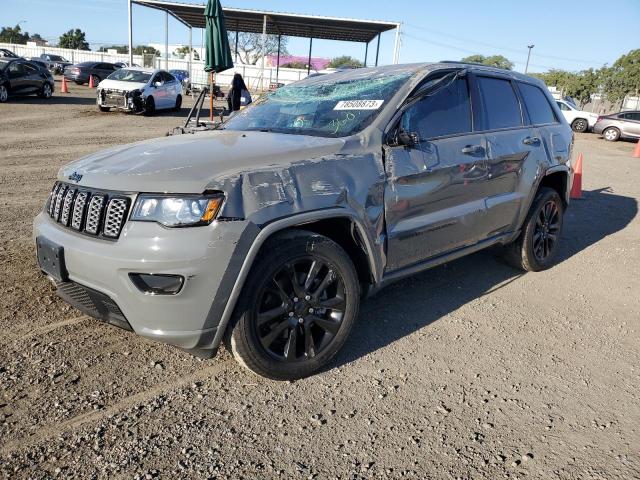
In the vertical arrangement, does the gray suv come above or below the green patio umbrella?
below

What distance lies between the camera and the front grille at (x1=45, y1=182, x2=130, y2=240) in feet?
8.61

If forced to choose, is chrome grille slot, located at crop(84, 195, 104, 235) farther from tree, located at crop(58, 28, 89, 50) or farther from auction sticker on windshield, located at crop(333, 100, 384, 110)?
tree, located at crop(58, 28, 89, 50)

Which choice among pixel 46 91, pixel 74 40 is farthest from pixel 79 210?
pixel 74 40

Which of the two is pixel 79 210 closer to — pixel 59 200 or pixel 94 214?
pixel 94 214

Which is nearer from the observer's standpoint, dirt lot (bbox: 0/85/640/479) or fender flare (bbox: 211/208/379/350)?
dirt lot (bbox: 0/85/640/479)

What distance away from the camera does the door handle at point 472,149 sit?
3805 millimetres

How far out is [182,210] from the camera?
2529 millimetres

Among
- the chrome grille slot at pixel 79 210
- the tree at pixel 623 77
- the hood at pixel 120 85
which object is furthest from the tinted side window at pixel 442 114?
the tree at pixel 623 77

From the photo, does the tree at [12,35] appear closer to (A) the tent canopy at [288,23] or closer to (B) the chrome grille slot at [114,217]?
(A) the tent canopy at [288,23]

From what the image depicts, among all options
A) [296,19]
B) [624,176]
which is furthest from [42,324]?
[296,19]

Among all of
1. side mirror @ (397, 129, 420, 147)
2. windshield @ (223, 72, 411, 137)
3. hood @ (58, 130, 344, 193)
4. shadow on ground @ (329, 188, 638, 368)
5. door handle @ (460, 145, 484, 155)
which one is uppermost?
windshield @ (223, 72, 411, 137)

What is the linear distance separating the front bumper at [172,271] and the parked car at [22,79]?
63.8 ft

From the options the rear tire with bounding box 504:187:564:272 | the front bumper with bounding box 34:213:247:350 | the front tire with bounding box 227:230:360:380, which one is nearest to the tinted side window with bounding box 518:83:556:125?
the rear tire with bounding box 504:187:564:272

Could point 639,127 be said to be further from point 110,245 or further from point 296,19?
point 110,245
